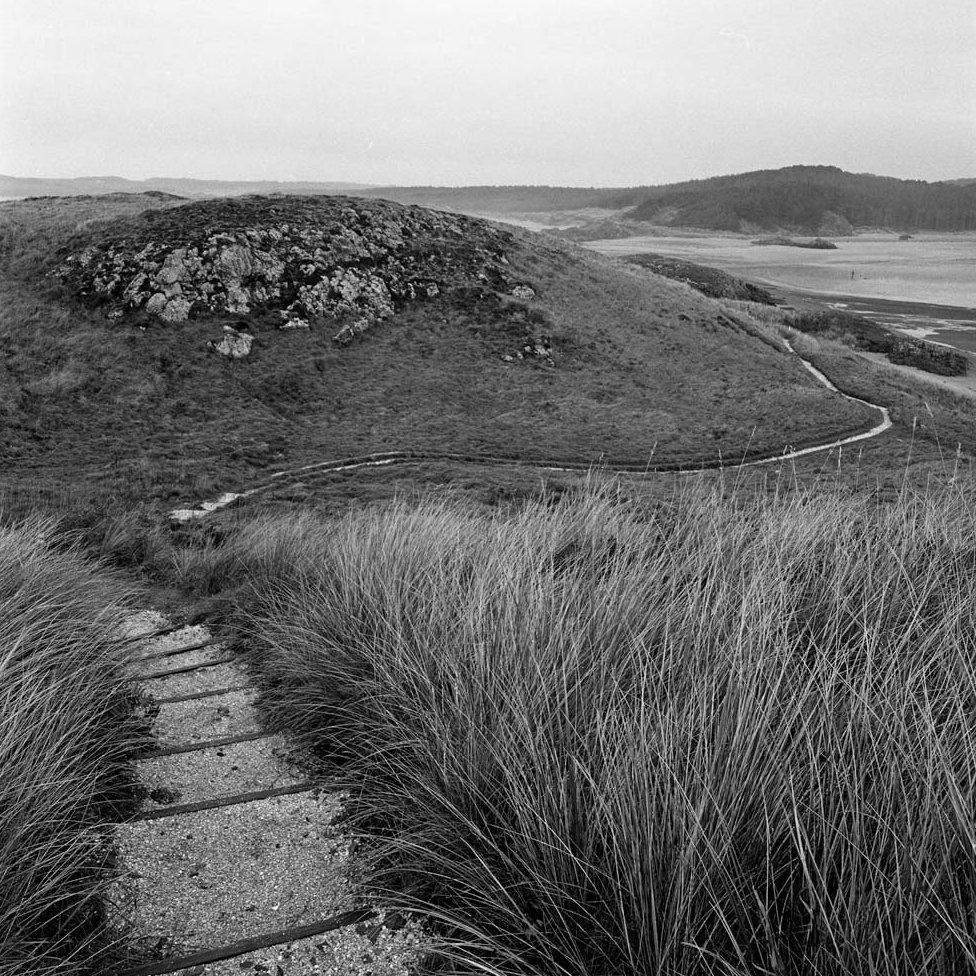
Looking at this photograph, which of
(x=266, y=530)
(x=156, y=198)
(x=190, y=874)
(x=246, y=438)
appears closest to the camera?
(x=190, y=874)

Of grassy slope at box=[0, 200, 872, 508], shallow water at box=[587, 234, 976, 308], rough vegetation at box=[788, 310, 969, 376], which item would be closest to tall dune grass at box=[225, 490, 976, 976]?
grassy slope at box=[0, 200, 872, 508]

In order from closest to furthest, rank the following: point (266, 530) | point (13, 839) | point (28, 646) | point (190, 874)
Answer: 1. point (13, 839)
2. point (190, 874)
3. point (28, 646)
4. point (266, 530)

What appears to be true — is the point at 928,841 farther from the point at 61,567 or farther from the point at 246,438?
the point at 246,438

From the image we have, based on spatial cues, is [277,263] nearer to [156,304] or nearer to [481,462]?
[156,304]

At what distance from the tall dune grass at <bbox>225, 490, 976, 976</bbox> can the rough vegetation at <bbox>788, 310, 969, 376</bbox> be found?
6315 centimetres

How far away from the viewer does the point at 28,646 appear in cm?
378

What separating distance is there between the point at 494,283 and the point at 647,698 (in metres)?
41.4

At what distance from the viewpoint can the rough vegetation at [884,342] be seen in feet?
191

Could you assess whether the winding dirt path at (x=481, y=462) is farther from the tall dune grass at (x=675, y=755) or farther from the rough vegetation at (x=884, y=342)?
the rough vegetation at (x=884, y=342)

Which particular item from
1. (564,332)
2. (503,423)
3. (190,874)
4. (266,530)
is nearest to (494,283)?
(564,332)

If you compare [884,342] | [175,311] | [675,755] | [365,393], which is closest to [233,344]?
[175,311]

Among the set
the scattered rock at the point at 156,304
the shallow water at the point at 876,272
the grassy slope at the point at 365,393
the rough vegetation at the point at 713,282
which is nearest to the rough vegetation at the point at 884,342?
the shallow water at the point at 876,272

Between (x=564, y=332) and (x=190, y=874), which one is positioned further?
(x=564, y=332)

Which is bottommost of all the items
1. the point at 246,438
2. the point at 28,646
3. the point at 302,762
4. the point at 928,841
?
the point at 246,438
